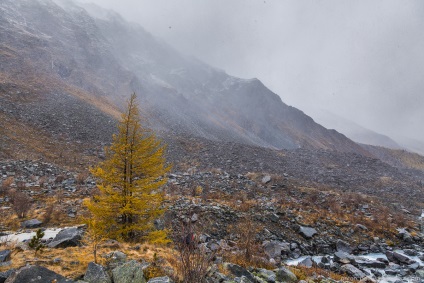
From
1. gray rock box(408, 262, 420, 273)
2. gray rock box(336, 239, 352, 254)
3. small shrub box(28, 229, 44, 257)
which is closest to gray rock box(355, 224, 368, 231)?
gray rock box(336, 239, 352, 254)

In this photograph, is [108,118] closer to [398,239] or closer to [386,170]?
[398,239]

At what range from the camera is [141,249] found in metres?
8.93

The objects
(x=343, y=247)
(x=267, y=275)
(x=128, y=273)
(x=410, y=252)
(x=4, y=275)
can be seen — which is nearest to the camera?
(x=4, y=275)

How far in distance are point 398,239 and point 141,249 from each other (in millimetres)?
17675

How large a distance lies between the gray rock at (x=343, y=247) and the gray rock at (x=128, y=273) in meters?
13.4

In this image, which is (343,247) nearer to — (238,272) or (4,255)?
(238,272)

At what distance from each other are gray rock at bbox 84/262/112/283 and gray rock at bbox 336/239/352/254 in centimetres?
1399

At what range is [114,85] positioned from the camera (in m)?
64.1

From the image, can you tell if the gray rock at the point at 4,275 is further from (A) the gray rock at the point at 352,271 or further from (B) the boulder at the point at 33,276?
(A) the gray rock at the point at 352,271

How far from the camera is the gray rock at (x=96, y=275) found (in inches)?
227

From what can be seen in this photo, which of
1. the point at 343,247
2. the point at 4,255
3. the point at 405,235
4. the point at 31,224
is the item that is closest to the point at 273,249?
the point at 343,247

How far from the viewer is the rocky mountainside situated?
3725 centimetres

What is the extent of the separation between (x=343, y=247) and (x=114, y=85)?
6233 cm

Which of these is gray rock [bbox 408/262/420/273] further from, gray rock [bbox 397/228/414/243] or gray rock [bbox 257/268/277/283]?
gray rock [bbox 257/268/277/283]
